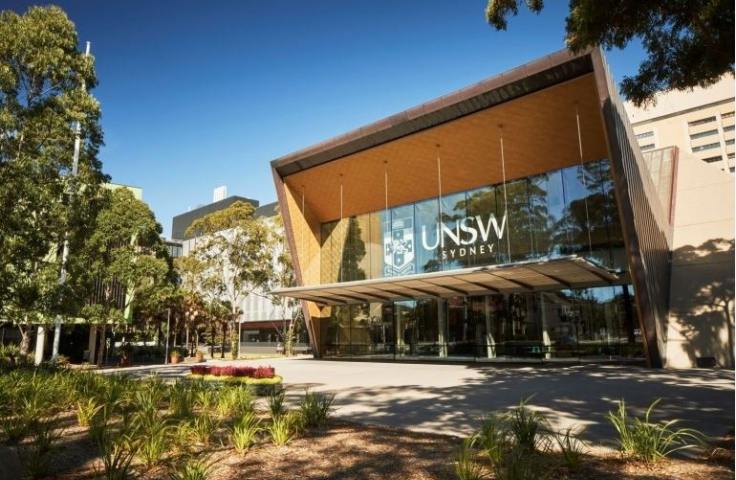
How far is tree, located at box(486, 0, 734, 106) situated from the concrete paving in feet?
19.7

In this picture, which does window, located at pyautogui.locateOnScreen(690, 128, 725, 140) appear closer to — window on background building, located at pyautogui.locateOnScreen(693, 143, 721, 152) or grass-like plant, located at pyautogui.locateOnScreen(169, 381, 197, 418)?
window on background building, located at pyautogui.locateOnScreen(693, 143, 721, 152)

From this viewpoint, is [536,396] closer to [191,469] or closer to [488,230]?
[191,469]

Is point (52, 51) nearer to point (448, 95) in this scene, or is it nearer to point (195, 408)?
point (195, 408)

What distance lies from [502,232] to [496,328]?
15.7 feet

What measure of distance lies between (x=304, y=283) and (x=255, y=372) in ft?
44.2

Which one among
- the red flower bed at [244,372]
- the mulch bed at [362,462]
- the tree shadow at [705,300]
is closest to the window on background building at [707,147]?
the tree shadow at [705,300]

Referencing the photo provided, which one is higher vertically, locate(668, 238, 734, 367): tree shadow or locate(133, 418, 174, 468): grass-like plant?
locate(668, 238, 734, 367): tree shadow

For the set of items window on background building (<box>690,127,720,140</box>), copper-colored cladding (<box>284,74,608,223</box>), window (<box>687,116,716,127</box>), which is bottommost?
copper-colored cladding (<box>284,74,608,223</box>)

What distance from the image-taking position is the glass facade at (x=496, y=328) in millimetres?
20734

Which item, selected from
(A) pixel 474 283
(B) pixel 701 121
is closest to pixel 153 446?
(A) pixel 474 283

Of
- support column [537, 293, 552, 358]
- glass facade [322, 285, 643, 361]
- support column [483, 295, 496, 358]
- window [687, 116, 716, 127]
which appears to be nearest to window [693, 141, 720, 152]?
window [687, 116, 716, 127]

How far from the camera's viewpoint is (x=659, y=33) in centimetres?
892

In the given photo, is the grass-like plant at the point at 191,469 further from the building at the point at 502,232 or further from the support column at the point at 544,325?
the support column at the point at 544,325

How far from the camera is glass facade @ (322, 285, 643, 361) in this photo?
816 inches
